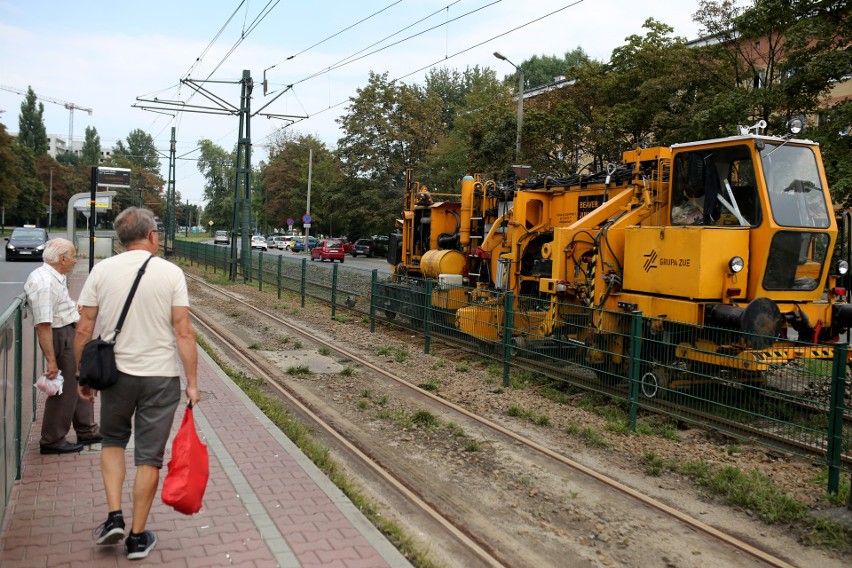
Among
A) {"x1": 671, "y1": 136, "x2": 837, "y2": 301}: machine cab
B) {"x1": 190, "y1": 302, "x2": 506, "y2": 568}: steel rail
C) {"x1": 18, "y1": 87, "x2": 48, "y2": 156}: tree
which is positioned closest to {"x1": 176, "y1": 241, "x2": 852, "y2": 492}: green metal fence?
{"x1": 671, "y1": 136, "x2": 837, "y2": 301}: machine cab

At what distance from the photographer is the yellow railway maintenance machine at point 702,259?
887cm

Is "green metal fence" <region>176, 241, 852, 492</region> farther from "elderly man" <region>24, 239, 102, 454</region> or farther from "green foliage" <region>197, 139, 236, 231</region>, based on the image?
"green foliage" <region>197, 139, 236, 231</region>

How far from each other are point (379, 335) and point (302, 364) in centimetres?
356

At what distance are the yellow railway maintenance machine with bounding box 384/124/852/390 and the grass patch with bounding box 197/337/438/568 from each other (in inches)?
152

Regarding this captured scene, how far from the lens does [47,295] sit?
18.5 feet

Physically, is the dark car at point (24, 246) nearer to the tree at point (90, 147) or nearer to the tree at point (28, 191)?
the tree at point (28, 191)

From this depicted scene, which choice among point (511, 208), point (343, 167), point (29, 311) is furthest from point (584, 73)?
point (343, 167)

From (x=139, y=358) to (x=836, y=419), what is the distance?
18.4ft

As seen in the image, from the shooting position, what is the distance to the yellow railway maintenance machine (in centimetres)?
887

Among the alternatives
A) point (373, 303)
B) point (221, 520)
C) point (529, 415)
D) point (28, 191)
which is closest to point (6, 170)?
point (28, 191)

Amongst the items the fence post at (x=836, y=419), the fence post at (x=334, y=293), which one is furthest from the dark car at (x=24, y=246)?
the fence post at (x=836, y=419)

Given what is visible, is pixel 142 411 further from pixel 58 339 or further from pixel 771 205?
pixel 771 205

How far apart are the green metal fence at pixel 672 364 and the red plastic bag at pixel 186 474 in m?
5.18

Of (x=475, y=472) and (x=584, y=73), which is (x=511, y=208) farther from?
(x=584, y=73)
